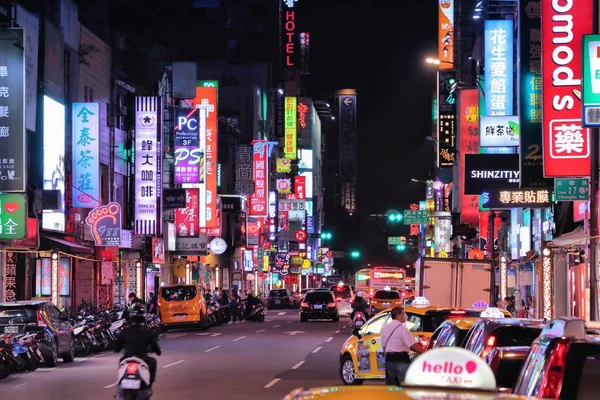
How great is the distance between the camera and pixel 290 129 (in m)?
119

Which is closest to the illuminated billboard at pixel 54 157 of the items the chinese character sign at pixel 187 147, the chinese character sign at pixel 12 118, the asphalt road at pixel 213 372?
the chinese character sign at pixel 12 118

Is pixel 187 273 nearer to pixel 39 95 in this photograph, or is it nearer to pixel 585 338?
pixel 39 95

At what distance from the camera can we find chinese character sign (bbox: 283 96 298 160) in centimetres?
11612

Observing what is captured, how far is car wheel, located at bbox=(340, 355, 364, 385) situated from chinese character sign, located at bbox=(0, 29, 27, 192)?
15.0 metres

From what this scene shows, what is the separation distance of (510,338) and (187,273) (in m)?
58.1

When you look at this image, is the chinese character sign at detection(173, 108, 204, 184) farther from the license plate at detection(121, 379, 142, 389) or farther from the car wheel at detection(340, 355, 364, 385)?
the license plate at detection(121, 379, 142, 389)

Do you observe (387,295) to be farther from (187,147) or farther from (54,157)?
(54,157)

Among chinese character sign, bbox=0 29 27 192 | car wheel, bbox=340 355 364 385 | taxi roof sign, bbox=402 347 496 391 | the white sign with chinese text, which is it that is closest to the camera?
taxi roof sign, bbox=402 347 496 391

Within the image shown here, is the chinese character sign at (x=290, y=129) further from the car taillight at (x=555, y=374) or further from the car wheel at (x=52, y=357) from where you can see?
the car taillight at (x=555, y=374)

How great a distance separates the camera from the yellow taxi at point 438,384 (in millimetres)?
5242

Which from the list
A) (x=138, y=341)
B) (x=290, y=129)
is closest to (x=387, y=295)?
(x=138, y=341)

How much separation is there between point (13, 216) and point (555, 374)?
27445 mm

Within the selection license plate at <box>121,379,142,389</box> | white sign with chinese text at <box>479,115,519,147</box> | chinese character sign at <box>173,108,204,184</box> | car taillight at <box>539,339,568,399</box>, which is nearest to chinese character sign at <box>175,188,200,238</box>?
chinese character sign at <box>173,108,204,184</box>

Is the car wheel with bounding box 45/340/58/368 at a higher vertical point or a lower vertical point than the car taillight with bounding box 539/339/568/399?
lower
